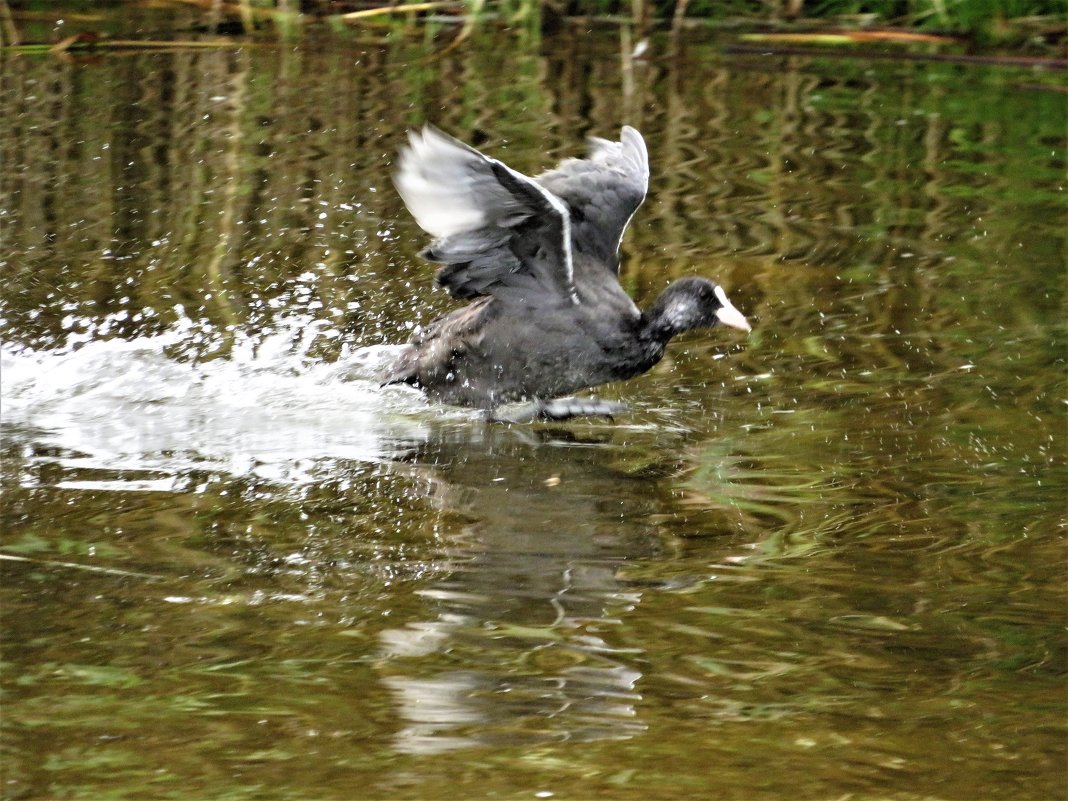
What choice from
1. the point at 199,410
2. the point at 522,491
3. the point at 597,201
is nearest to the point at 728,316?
the point at 597,201

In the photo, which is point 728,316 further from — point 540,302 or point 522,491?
point 522,491

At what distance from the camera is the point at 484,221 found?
492 cm

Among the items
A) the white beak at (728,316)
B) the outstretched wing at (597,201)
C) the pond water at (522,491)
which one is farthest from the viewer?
the outstretched wing at (597,201)

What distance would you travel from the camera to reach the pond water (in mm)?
2928

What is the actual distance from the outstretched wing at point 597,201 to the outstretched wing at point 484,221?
23cm

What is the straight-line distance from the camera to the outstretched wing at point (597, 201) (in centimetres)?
537

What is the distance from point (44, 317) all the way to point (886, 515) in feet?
10.5

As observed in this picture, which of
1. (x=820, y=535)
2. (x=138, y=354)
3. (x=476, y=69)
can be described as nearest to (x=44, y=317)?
(x=138, y=354)

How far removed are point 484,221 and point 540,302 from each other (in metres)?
0.40

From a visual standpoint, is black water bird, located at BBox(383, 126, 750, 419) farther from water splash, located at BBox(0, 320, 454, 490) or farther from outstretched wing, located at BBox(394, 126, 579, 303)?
water splash, located at BBox(0, 320, 454, 490)

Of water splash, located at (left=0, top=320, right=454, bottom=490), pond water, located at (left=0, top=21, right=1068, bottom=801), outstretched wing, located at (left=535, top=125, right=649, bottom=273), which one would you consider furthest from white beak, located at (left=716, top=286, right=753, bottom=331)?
water splash, located at (left=0, top=320, right=454, bottom=490)

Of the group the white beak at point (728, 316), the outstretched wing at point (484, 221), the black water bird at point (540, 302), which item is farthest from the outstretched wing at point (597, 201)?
the white beak at point (728, 316)

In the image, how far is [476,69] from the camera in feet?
34.9

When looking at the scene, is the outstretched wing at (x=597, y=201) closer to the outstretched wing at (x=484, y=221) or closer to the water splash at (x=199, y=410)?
the outstretched wing at (x=484, y=221)
